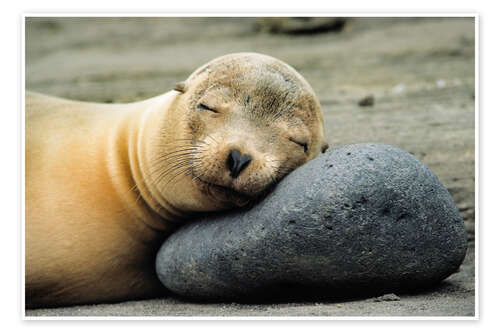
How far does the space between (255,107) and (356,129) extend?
204 cm

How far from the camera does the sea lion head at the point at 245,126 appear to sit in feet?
9.12

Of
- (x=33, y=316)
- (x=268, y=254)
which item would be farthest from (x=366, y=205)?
(x=33, y=316)

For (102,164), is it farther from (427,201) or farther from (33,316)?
(427,201)

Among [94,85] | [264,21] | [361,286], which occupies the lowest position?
[361,286]

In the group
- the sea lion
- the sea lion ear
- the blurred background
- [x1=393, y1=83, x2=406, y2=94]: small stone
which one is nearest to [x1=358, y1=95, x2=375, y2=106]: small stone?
the blurred background

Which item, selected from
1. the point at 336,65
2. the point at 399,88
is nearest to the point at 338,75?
the point at 336,65

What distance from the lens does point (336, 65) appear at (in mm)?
6621

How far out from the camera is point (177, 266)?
10.7 feet

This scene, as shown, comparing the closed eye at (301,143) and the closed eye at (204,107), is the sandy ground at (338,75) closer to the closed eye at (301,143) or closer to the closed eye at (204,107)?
the closed eye at (301,143)

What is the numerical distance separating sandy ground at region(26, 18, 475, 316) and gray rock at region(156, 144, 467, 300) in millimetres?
121

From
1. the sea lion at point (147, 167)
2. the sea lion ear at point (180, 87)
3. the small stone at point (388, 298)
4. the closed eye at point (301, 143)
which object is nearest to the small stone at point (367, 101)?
the sea lion at point (147, 167)

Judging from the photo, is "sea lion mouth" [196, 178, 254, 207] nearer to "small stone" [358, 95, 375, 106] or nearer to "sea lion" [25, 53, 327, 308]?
"sea lion" [25, 53, 327, 308]

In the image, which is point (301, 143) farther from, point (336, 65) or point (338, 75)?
point (336, 65)

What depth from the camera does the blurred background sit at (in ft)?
15.7
